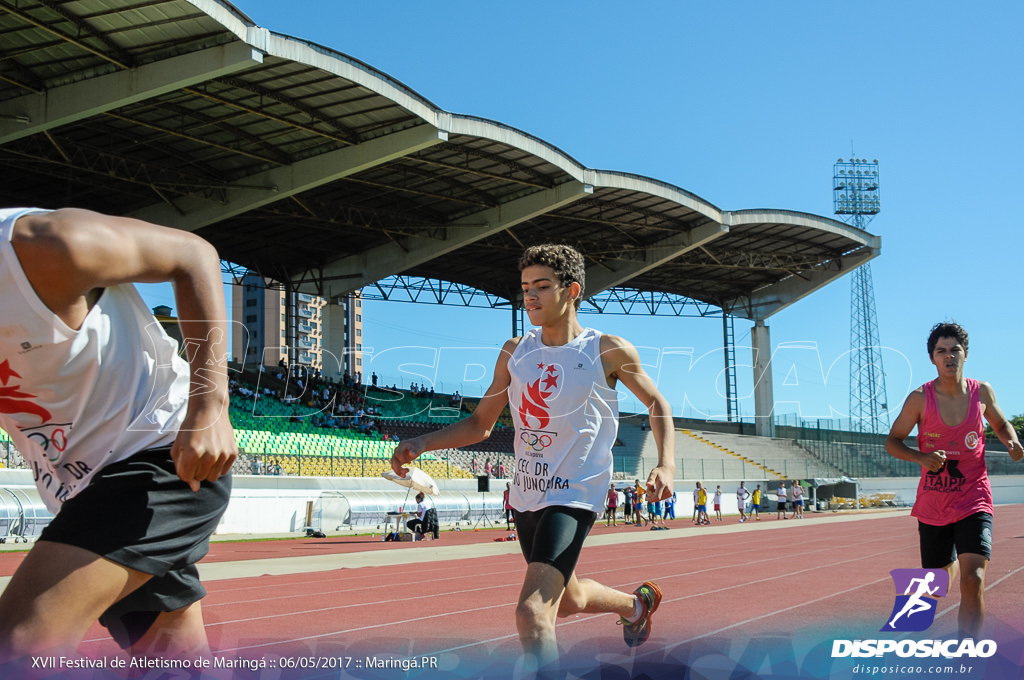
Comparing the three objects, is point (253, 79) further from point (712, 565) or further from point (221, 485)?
point (221, 485)

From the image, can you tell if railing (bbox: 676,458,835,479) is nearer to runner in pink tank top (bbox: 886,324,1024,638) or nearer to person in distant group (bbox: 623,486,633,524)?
person in distant group (bbox: 623,486,633,524)

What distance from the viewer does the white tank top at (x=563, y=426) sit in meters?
4.69

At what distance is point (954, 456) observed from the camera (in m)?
5.92

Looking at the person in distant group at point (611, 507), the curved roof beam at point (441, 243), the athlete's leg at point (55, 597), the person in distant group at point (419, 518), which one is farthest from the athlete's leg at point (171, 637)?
the curved roof beam at point (441, 243)

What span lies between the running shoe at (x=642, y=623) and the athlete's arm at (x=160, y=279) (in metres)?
3.01

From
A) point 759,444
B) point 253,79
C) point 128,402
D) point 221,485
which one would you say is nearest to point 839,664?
point 221,485

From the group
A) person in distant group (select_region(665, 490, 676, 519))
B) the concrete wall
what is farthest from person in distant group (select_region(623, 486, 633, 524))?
the concrete wall

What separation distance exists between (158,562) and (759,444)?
2351 inches

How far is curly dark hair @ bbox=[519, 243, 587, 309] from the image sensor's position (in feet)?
16.3

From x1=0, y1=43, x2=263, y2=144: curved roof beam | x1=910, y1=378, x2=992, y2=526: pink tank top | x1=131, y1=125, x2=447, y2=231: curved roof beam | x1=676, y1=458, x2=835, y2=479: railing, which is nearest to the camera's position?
x1=910, y1=378, x2=992, y2=526: pink tank top

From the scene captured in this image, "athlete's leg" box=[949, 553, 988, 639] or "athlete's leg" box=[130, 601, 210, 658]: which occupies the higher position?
"athlete's leg" box=[130, 601, 210, 658]

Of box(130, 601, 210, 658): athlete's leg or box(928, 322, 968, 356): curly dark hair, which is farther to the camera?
box(928, 322, 968, 356): curly dark hair

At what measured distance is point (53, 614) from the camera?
2.66 meters

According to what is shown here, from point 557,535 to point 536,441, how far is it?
51 centimetres
